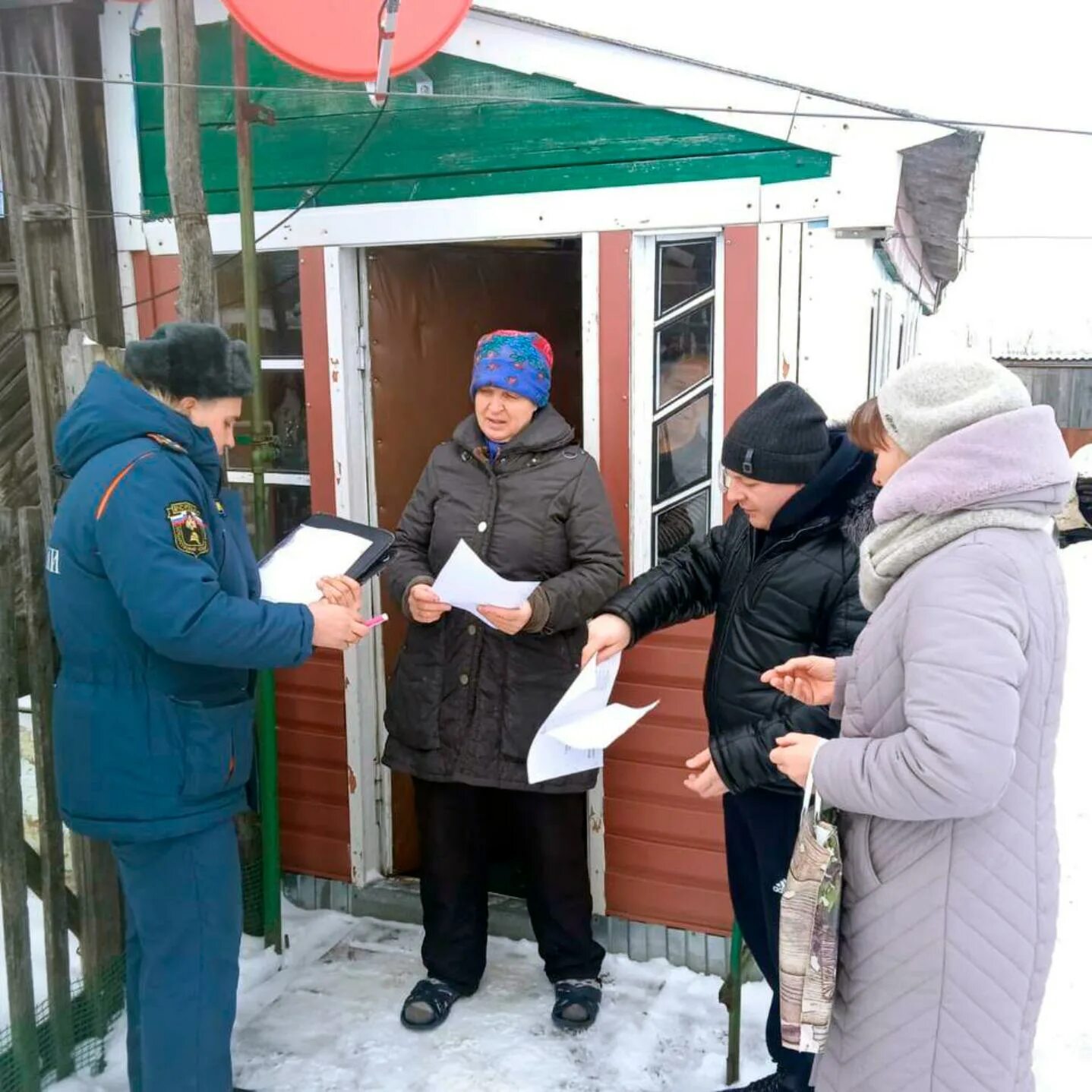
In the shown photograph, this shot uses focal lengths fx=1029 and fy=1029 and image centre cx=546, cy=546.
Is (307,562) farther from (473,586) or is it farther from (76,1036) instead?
(76,1036)

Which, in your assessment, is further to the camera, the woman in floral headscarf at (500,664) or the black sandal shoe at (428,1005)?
the black sandal shoe at (428,1005)

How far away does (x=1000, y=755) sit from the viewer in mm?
1511

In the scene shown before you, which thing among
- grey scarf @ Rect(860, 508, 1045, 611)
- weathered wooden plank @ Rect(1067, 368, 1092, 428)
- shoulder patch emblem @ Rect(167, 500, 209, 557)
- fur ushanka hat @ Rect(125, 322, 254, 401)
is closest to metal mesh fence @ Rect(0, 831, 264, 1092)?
shoulder patch emblem @ Rect(167, 500, 209, 557)

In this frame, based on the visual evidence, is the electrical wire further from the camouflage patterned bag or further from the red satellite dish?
the camouflage patterned bag

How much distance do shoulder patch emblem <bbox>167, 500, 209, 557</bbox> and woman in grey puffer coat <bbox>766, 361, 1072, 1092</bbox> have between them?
1307mm

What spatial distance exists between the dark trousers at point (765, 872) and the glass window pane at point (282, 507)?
6.44ft

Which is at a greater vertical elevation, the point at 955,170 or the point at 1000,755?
the point at 955,170

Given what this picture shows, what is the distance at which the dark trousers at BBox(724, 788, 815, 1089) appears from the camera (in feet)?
7.86

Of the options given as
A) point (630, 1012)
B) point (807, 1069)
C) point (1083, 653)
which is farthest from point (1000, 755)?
point (1083, 653)

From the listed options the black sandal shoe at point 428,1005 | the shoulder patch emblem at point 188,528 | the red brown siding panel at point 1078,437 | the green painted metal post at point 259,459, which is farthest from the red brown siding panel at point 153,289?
the red brown siding panel at point 1078,437

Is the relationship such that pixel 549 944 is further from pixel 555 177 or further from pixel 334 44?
pixel 334 44

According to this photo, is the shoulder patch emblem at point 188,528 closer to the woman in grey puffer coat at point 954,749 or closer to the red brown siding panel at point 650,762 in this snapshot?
the woman in grey puffer coat at point 954,749

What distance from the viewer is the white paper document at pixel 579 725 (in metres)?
2.38

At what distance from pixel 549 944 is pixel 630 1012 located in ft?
1.09
